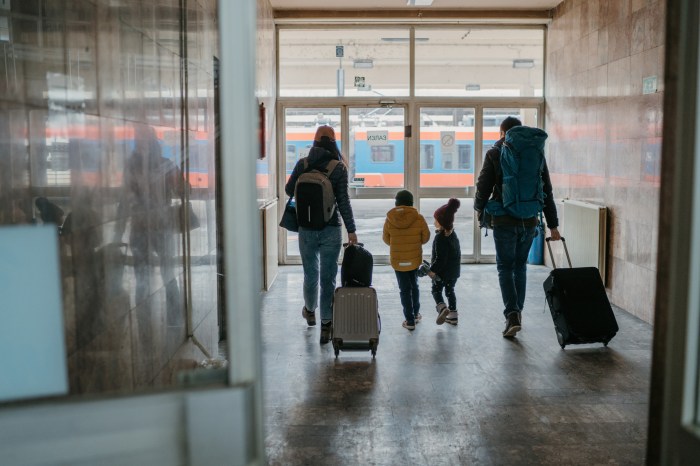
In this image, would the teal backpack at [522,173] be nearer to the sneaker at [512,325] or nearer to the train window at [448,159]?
the sneaker at [512,325]

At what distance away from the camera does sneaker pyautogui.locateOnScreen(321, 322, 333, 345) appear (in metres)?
5.48

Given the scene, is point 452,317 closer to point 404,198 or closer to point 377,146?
point 404,198

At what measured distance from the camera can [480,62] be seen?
379 inches

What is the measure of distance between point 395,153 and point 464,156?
0.97m

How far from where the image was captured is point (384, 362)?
5012 mm

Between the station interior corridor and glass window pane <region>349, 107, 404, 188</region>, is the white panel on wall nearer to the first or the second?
the station interior corridor

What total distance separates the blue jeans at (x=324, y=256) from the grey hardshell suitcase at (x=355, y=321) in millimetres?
456

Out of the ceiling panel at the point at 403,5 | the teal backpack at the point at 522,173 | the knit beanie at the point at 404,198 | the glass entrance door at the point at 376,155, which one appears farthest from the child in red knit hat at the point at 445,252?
the ceiling panel at the point at 403,5

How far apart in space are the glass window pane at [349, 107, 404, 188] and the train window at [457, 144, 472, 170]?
810 millimetres

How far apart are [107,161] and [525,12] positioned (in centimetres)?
779

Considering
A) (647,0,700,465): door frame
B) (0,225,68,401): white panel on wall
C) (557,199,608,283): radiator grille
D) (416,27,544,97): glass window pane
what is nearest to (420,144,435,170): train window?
(416,27,544,97): glass window pane

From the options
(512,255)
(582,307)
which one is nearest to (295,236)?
(512,255)

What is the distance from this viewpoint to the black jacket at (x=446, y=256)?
5918 millimetres

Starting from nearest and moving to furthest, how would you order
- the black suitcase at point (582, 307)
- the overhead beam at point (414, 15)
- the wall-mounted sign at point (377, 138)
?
the black suitcase at point (582, 307) → the overhead beam at point (414, 15) → the wall-mounted sign at point (377, 138)
